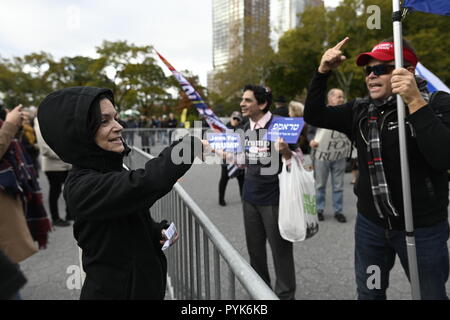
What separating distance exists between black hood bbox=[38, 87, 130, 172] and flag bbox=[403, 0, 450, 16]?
1841mm

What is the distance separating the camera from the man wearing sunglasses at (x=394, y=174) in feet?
5.10

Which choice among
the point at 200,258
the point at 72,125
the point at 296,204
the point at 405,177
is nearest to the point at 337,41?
the point at 296,204

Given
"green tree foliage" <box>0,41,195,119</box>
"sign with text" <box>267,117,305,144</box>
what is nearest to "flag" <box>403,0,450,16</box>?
"sign with text" <box>267,117,305,144</box>

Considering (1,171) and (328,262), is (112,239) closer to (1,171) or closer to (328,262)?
(1,171)

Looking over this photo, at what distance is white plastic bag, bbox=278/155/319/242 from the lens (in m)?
2.44

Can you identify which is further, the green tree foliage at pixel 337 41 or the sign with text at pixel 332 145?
the green tree foliage at pixel 337 41

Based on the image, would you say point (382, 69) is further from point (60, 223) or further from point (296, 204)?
point (60, 223)

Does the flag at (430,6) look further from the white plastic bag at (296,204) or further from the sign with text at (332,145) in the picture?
the sign with text at (332,145)

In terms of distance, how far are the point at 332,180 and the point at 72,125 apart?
4.48 metres

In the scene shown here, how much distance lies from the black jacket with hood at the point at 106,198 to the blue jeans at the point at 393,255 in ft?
4.37

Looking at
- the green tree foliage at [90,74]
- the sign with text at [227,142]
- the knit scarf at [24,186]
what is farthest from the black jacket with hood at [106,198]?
the green tree foliage at [90,74]

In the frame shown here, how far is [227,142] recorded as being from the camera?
282 centimetres

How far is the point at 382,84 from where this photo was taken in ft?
6.03

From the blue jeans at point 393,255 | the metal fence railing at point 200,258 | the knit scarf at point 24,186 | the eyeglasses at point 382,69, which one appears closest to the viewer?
the metal fence railing at point 200,258
